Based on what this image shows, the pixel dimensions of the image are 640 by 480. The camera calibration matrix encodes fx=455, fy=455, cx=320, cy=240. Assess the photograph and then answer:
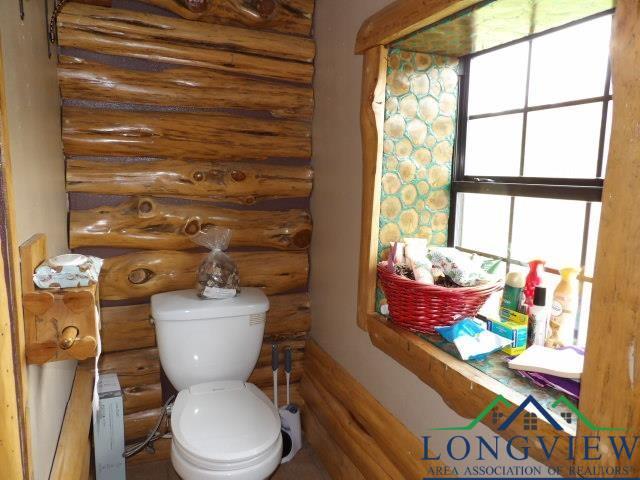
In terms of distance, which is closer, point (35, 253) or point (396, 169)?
point (35, 253)

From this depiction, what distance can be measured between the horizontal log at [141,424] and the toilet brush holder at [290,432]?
591mm

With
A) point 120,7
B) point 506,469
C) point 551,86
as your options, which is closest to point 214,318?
point 506,469

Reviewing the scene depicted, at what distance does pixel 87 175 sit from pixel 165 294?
0.63 metres

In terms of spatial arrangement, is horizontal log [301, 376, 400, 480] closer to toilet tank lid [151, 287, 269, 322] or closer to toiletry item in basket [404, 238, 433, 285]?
toilet tank lid [151, 287, 269, 322]

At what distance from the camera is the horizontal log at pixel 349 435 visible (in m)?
1.74

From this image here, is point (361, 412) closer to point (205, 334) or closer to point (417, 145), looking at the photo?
point (205, 334)

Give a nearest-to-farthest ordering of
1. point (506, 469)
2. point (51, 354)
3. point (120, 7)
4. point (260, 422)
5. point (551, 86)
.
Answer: point (51, 354) < point (506, 469) < point (551, 86) < point (260, 422) < point (120, 7)

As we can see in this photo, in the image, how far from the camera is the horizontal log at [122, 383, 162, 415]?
2223mm

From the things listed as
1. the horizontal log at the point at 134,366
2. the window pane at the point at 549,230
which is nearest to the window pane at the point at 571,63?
the window pane at the point at 549,230

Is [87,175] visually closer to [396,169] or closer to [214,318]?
[214,318]

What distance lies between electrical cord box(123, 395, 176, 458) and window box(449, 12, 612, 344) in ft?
5.17

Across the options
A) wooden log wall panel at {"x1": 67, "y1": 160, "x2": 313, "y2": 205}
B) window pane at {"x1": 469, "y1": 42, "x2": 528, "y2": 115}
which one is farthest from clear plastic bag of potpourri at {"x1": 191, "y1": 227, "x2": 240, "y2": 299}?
window pane at {"x1": 469, "y1": 42, "x2": 528, "y2": 115}

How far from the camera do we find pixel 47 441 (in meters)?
1.27

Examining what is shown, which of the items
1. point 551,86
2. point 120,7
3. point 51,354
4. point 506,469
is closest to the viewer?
point 51,354
